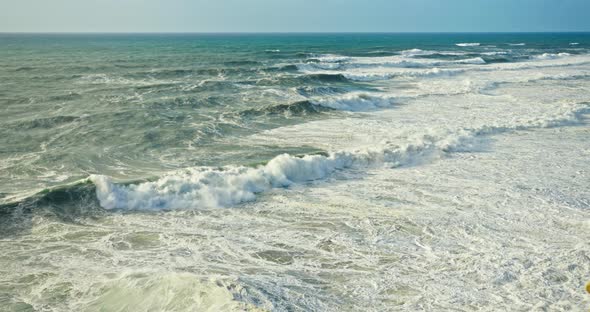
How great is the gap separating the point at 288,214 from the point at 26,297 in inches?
186

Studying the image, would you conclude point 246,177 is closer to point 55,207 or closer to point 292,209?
point 292,209

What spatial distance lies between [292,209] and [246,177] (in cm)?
189

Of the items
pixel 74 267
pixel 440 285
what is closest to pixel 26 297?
pixel 74 267

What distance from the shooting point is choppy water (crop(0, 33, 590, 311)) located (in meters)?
6.63

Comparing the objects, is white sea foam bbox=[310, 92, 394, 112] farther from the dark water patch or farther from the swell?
the dark water patch

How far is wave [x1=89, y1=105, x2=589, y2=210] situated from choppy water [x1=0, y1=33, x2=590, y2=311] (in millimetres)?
47

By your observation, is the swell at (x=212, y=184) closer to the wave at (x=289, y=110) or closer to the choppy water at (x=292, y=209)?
the choppy water at (x=292, y=209)

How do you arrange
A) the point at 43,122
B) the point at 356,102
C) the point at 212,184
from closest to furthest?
the point at 212,184, the point at 43,122, the point at 356,102

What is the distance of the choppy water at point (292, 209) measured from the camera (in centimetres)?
663

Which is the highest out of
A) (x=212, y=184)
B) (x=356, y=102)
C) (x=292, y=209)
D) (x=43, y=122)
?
(x=356, y=102)

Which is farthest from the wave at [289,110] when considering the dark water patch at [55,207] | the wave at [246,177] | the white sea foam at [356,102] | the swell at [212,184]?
the dark water patch at [55,207]

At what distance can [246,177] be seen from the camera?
11.2 meters

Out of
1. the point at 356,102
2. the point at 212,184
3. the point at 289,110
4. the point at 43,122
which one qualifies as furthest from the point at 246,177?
the point at 356,102

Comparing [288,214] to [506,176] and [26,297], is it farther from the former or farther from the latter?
[506,176]
